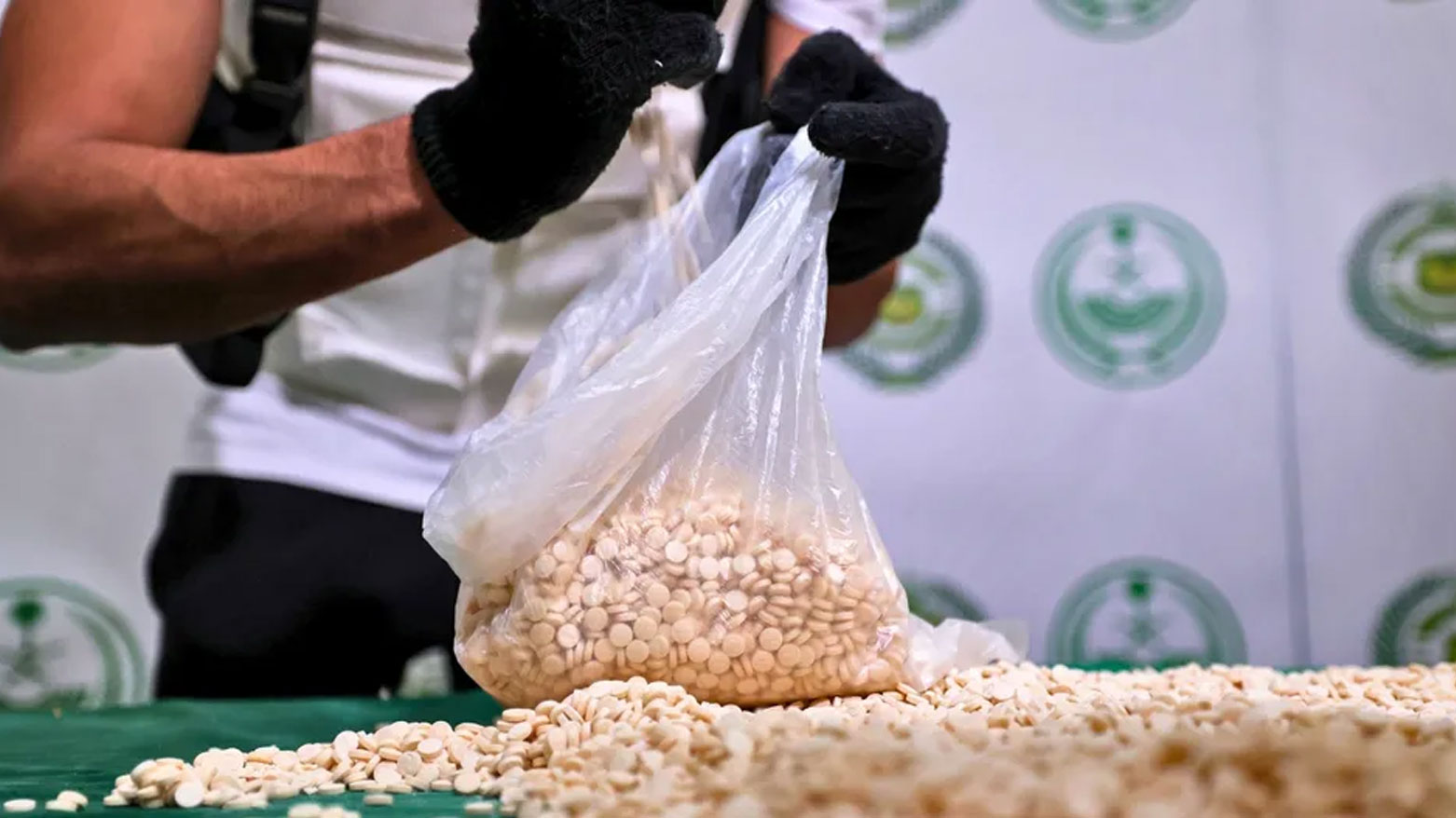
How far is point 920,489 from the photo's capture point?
156cm

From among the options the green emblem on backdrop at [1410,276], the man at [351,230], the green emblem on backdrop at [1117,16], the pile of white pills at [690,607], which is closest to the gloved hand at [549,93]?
the man at [351,230]

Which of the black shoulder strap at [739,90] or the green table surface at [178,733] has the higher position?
the black shoulder strap at [739,90]

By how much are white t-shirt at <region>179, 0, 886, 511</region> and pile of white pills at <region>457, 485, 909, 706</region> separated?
43 cm

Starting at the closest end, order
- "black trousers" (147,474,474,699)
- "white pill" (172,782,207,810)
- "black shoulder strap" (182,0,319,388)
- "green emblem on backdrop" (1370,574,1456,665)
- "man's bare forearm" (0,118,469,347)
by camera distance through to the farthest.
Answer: "white pill" (172,782,207,810) → "man's bare forearm" (0,118,469,347) → "black shoulder strap" (182,0,319,388) → "black trousers" (147,474,474,699) → "green emblem on backdrop" (1370,574,1456,665)

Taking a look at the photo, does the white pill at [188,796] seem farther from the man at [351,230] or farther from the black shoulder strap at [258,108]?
the black shoulder strap at [258,108]

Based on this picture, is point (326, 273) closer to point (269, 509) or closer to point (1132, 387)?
point (269, 509)

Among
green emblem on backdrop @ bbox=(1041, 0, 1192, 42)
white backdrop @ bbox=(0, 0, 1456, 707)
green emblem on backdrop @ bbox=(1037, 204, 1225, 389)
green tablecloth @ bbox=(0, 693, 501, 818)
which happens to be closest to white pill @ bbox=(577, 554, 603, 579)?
green tablecloth @ bbox=(0, 693, 501, 818)

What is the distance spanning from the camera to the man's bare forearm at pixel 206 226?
0.73m

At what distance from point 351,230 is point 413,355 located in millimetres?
300

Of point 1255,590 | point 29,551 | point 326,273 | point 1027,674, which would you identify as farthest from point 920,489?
point 29,551

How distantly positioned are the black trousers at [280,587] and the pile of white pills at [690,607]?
1.41 feet

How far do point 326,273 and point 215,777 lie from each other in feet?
1.17

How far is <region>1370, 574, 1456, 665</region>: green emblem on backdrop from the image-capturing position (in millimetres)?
1531

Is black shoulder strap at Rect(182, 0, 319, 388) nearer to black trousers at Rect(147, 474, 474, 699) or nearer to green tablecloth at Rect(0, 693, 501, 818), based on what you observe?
black trousers at Rect(147, 474, 474, 699)
